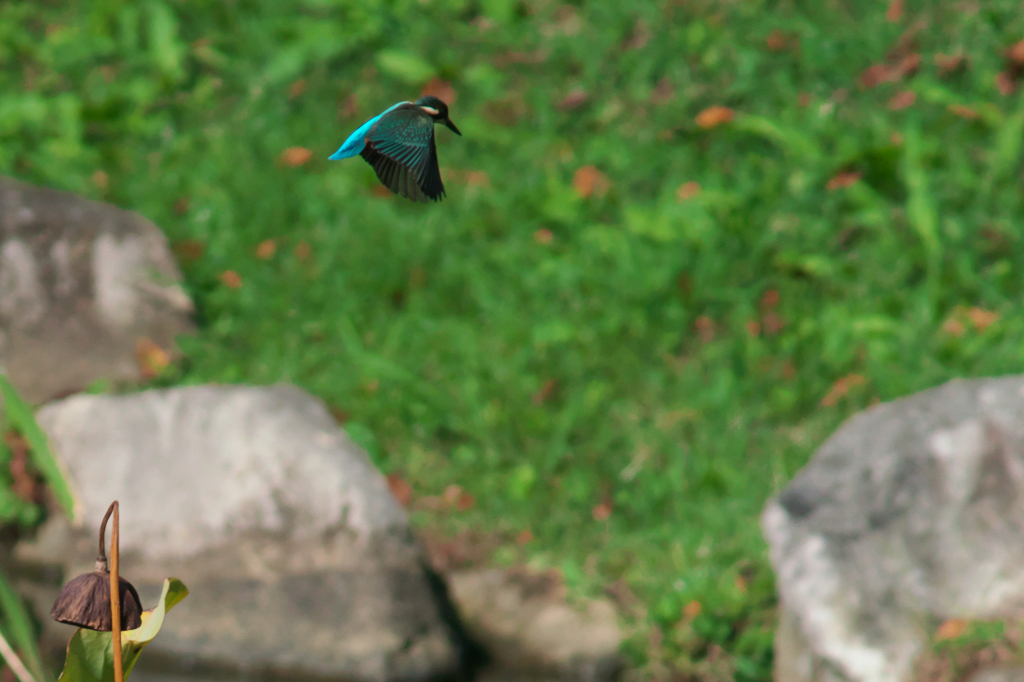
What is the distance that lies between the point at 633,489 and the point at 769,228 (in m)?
1.33

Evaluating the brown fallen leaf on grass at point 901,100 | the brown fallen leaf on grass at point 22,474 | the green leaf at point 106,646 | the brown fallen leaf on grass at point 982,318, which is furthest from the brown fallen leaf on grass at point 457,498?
the green leaf at point 106,646

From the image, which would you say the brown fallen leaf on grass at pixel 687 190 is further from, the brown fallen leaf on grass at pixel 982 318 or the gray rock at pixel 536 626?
the gray rock at pixel 536 626

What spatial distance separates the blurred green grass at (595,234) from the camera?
11.5 ft

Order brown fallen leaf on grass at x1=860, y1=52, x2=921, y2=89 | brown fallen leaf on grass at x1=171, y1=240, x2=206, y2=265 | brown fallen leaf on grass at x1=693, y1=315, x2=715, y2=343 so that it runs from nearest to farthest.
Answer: brown fallen leaf on grass at x1=693, y1=315, x2=715, y2=343 < brown fallen leaf on grass at x1=860, y1=52, x2=921, y2=89 < brown fallen leaf on grass at x1=171, y1=240, x2=206, y2=265

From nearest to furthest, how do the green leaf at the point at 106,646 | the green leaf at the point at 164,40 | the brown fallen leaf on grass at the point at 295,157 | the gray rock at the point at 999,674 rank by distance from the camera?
1. the green leaf at the point at 106,646
2. the gray rock at the point at 999,674
3. the brown fallen leaf on grass at the point at 295,157
4. the green leaf at the point at 164,40

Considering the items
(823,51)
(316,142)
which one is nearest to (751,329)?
(823,51)

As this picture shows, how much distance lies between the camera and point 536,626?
3291 millimetres

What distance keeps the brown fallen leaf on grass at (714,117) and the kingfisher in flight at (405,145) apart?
418cm

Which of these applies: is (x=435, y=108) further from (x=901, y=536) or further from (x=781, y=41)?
(x=781, y=41)

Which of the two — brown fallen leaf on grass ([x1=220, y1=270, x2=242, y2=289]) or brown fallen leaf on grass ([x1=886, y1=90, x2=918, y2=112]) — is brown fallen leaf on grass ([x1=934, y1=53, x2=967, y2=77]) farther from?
brown fallen leaf on grass ([x1=220, y1=270, x2=242, y2=289])

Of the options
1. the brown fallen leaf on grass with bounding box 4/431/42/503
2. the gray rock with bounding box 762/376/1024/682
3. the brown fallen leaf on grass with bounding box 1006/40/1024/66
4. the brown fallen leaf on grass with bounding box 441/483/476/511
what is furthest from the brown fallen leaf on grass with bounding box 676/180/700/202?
the brown fallen leaf on grass with bounding box 4/431/42/503

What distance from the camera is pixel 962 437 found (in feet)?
8.53

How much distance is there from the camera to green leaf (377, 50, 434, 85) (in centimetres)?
502

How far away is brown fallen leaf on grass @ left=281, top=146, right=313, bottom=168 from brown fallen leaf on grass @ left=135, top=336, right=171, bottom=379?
1.16m
